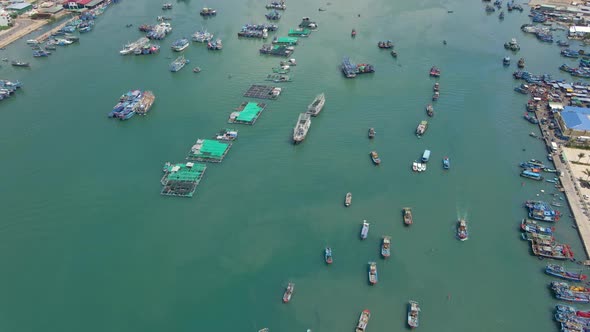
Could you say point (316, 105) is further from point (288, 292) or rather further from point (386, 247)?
point (288, 292)

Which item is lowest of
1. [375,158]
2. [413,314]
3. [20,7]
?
[413,314]

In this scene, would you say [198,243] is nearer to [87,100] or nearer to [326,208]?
[326,208]

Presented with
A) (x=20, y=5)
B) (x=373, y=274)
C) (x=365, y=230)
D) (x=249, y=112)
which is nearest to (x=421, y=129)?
(x=365, y=230)

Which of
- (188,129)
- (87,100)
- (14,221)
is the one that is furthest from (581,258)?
(87,100)

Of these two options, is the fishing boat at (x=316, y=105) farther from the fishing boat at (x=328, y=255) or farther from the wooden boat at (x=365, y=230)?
the fishing boat at (x=328, y=255)

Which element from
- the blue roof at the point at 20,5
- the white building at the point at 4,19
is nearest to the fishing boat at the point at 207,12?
the blue roof at the point at 20,5
